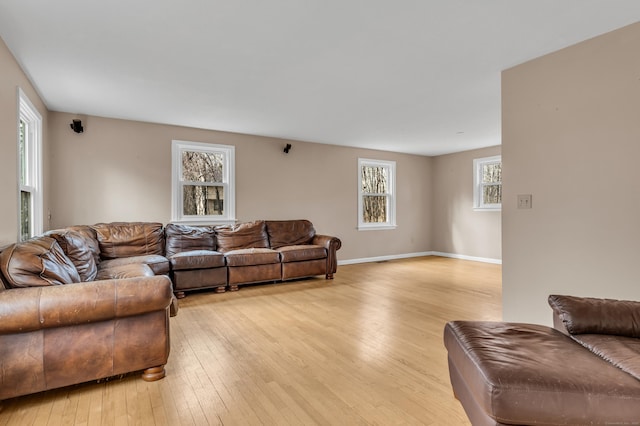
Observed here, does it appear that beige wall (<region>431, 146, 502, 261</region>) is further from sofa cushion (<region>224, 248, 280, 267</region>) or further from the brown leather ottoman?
the brown leather ottoman

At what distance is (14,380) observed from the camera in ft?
5.94

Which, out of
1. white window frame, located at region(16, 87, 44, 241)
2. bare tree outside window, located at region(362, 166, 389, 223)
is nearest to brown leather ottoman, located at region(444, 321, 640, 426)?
white window frame, located at region(16, 87, 44, 241)

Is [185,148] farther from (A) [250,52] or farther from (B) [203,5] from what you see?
(B) [203,5]

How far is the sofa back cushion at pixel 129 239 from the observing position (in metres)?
4.22

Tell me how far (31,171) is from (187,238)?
1.85 m

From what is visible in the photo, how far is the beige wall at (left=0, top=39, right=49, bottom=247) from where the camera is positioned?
2523mm

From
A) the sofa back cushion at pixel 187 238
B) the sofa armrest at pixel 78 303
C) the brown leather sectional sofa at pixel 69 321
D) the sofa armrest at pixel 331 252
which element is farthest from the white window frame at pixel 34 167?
the sofa armrest at pixel 331 252

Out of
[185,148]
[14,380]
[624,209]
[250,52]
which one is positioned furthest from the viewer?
[185,148]

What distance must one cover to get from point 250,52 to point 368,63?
1006mm

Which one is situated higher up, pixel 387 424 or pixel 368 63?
pixel 368 63

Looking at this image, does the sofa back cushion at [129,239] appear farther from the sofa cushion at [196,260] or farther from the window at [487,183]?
the window at [487,183]

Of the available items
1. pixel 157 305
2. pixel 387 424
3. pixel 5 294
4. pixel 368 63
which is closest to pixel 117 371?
pixel 157 305

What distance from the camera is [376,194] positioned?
23.6ft

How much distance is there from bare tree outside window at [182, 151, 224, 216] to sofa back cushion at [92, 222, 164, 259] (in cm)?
70
